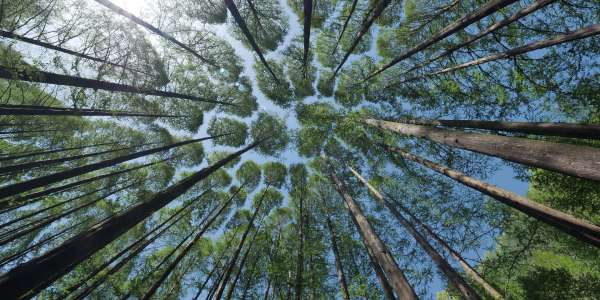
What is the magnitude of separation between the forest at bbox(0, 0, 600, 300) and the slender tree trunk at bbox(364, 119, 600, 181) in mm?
20

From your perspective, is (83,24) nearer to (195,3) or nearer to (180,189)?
(195,3)

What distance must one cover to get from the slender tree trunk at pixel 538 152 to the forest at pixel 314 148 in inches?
0.8

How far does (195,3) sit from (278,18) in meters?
3.62

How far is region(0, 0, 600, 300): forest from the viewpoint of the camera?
5.16 metres

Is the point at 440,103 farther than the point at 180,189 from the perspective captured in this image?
Yes

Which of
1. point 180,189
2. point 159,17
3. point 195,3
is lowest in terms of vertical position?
point 180,189

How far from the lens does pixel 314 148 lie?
16.7m

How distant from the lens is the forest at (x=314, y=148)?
16.9 ft

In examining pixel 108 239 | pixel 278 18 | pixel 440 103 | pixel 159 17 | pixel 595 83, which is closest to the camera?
pixel 108 239

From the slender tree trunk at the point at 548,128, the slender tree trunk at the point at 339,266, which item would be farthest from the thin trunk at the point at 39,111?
the slender tree trunk at the point at 548,128

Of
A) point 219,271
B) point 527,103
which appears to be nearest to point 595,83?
point 527,103

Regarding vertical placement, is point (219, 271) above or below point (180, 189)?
below

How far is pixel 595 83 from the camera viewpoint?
6.47 meters

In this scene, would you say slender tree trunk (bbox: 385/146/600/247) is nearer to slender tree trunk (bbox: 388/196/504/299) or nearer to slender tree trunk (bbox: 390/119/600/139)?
slender tree trunk (bbox: 390/119/600/139)
